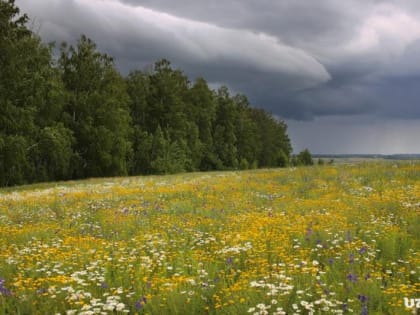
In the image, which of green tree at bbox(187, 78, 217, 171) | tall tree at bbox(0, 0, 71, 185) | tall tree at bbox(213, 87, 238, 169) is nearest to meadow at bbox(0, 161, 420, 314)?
tall tree at bbox(0, 0, 71, 185)

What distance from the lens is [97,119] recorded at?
1970 inches

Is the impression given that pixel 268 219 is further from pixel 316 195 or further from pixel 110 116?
pixel 110 116

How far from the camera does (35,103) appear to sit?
4019 centimetres

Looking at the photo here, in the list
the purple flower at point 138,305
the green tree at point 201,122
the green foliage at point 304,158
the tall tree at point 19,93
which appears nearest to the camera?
the purple flower at point 138,305

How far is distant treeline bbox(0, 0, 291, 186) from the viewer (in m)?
34.9

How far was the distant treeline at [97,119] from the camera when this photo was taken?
1374 inches

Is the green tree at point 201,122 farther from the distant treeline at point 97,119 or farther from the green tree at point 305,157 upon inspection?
the green tree at point 305,157

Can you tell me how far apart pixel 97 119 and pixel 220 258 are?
152ft

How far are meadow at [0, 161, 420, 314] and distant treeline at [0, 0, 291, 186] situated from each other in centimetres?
2618

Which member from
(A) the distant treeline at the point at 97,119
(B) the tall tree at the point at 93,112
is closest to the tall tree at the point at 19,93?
(A) the distant treeline at the point at 97,119

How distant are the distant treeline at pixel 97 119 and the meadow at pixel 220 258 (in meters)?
26.2

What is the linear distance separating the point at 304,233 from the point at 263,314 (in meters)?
3.72

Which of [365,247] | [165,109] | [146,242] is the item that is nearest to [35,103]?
[165,109]

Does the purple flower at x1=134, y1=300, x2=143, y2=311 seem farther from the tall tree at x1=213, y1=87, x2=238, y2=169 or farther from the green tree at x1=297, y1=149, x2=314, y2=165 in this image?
the green tree at x1=297, y1=149, x2=314, y2=165
